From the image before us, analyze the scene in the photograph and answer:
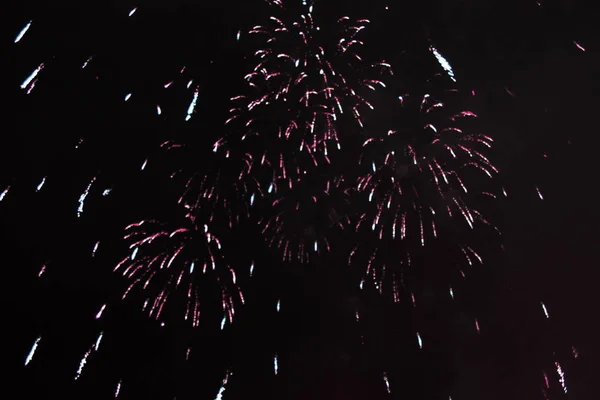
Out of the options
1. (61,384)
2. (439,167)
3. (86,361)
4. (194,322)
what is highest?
(439,167)

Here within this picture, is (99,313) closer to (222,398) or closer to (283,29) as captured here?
(222,398)

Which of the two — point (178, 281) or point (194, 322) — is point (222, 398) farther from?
point (178, 281)

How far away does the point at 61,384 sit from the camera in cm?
1489

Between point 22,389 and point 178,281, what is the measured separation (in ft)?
26.6

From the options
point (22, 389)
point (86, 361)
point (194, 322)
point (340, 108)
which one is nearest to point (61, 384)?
point (22, 389)

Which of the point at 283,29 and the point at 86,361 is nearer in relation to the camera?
the point at 283,29

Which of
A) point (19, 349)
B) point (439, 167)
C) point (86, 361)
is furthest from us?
point (86, 361)

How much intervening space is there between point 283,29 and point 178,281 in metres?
4.29

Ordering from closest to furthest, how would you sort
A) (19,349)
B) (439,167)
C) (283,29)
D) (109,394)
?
(283,29), (439,167), (19,349), (109,394)

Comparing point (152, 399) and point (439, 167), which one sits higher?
point (439, 167)

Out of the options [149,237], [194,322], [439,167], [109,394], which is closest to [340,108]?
[439,167]

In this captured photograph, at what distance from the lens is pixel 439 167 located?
28.6 ft

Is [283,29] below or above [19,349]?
above

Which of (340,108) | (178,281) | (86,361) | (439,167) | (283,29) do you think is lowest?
(86,361)
